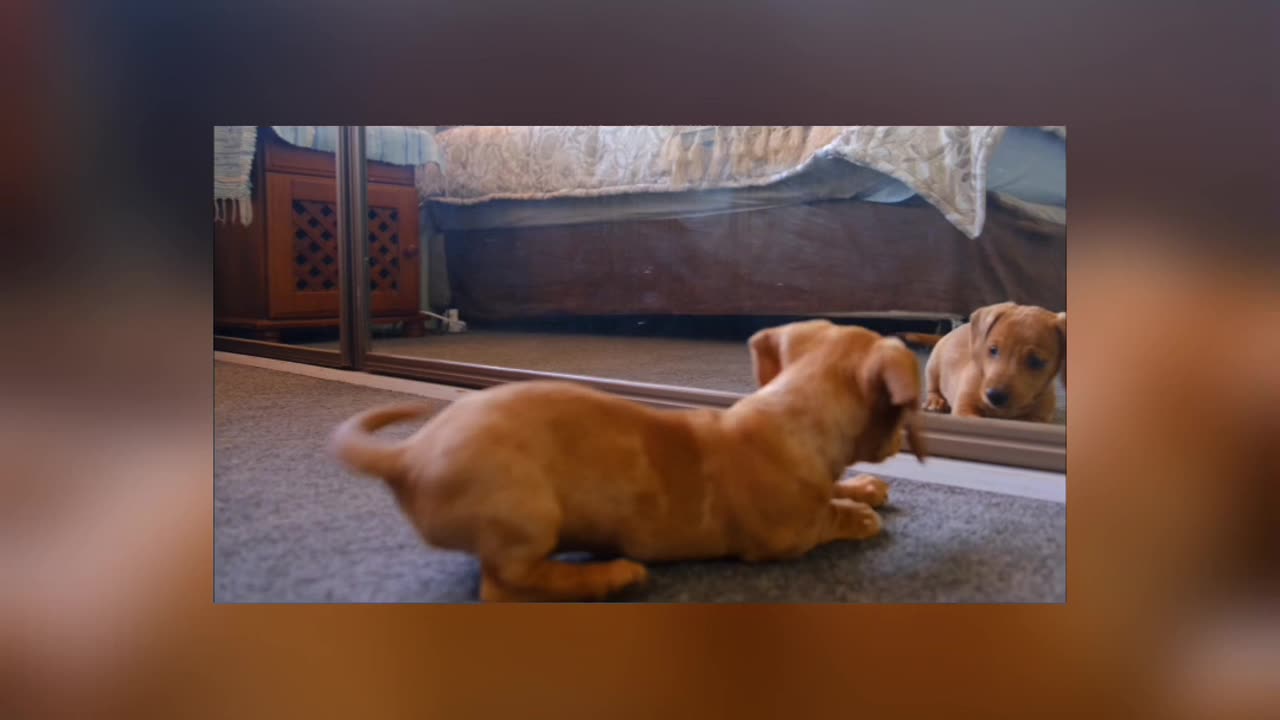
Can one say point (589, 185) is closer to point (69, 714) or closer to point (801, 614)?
point (801, 614)

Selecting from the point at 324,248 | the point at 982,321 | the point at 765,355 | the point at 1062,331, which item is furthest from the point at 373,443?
the point at 1062,331

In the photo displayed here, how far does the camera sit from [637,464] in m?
0.81

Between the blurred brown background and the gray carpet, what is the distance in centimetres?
5

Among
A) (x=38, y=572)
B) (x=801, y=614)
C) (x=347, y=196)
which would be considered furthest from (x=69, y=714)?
(x=801, y=614)

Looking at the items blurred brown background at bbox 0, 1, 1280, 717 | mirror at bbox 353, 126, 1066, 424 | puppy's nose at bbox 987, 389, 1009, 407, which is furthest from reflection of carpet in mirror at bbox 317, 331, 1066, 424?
blurred brown background at bbox 0, 1, 1280, 717

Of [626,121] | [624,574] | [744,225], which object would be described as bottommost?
[624,574]

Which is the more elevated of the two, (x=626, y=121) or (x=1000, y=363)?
(x=626, y=121)

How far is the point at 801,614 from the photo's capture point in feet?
3.02

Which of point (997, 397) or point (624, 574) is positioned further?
point (997, 397)

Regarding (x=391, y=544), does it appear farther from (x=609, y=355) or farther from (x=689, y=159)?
(x=689, y=159)

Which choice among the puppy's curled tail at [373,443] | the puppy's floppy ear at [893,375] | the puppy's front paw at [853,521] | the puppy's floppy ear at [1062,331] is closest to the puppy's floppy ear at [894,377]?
the puppy's floppy ear at [893,375]

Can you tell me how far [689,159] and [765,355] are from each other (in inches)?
8.8

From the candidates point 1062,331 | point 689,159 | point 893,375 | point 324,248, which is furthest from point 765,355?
point 324,248

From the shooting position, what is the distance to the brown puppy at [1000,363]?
0.90 meters
